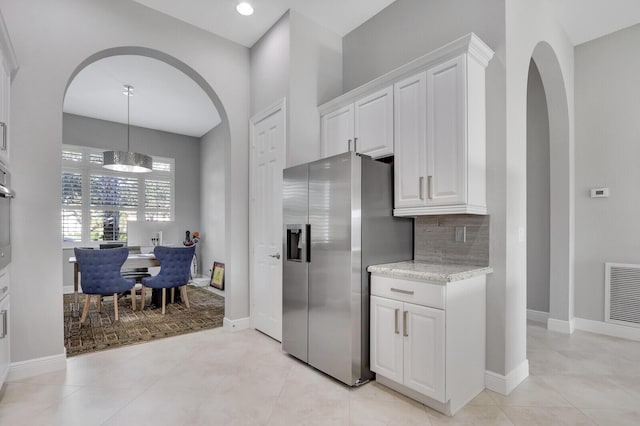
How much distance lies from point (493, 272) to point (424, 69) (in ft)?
5.24

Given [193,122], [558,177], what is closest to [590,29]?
[558,177]

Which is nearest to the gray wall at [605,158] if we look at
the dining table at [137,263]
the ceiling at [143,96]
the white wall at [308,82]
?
the white wall at [308,82]

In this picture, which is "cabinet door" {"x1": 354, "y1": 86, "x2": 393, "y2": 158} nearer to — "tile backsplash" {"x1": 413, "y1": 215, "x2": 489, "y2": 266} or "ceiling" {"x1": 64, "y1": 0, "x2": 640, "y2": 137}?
"tile backsplash" {"x1": 413, "y1": 215, "x2": 489, "y2": 266}

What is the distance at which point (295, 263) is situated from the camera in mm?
2908

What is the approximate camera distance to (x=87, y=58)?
2895 mm

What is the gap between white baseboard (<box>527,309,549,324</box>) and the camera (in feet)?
12.7

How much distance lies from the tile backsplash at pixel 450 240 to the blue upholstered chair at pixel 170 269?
325 cm

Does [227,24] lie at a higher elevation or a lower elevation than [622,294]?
higher

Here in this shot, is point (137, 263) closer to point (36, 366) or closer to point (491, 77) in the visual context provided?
point (36, 366)

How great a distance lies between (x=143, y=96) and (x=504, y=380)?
5.95 m

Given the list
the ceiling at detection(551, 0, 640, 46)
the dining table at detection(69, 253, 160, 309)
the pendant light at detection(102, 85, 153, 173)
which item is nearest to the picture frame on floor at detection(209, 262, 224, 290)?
the dining table at detection(69, 253, 160, 309)

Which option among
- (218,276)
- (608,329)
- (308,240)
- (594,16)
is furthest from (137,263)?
(594,16)

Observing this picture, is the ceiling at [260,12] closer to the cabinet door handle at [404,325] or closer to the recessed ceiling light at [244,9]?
the recessed ceiling light at [244,9]

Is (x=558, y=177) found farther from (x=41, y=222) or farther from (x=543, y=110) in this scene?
(x=41, y=222)
